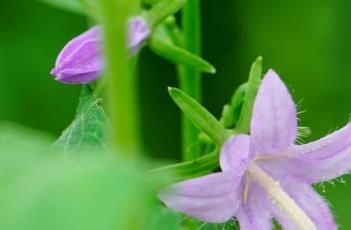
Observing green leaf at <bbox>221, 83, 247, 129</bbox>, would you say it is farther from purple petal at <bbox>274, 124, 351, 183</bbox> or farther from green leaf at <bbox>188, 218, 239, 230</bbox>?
green leaf at <bbox>188, 218, 239, 230</bbox>

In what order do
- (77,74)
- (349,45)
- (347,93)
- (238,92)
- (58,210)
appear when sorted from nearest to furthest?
(58,210) < (77,74) < (238,92) < (347,93) < (349,45)

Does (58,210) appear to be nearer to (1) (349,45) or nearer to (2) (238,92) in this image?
(2) (238,92)

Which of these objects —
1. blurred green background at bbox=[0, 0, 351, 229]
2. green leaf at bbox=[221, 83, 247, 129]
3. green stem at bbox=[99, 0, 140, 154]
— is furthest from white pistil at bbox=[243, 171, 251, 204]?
blurred green background at bbox=[0, 0, 351, 229]

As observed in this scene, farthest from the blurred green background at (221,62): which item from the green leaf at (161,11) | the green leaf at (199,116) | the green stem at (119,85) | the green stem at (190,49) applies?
the green stem at (119,85)

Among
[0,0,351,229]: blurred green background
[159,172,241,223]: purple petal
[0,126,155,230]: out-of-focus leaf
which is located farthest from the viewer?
[0,0,351,229]: blurred green background

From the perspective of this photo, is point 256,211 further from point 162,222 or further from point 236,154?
point 162,222

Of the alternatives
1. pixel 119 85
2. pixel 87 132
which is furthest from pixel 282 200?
pixel 119 85

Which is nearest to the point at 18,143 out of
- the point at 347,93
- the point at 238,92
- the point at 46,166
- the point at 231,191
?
the point at 46,166
